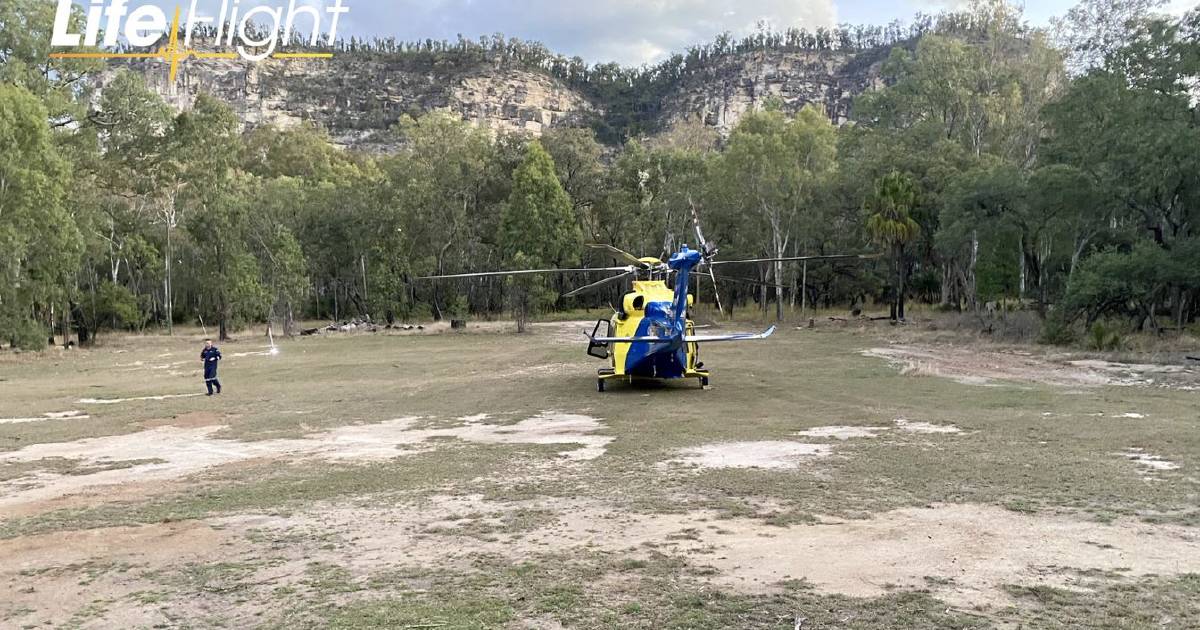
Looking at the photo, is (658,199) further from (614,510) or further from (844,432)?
(614,510)

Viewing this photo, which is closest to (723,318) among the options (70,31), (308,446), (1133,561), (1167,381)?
(1167,381)

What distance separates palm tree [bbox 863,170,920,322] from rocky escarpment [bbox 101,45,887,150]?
68.3 metres

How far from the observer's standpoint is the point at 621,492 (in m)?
8.95

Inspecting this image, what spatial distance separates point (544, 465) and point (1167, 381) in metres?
→ 16.0

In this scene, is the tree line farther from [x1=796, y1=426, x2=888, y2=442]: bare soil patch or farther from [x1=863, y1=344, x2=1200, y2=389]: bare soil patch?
[x1=796, y1=426, x2=888, y2=442]: bare soil patch

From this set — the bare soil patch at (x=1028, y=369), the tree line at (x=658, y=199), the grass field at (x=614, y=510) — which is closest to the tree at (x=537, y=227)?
the tree line at (x=658, y=199)

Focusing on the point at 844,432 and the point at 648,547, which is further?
the point at 844,432

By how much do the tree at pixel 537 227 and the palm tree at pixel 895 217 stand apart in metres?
17.5

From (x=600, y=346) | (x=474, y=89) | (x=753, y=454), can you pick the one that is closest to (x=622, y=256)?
(x=600, y=346)

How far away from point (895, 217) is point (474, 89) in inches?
3681

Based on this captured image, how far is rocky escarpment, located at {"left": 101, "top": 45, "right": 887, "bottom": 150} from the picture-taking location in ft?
374

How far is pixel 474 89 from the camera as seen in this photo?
4934 inches

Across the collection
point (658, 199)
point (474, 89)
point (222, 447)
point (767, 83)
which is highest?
point (767, 83)

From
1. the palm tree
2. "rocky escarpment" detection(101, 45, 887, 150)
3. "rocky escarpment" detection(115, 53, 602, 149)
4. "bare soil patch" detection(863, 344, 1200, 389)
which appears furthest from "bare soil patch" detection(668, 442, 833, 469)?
"rocky escarpment" detection(115, 53, 602, 149)
